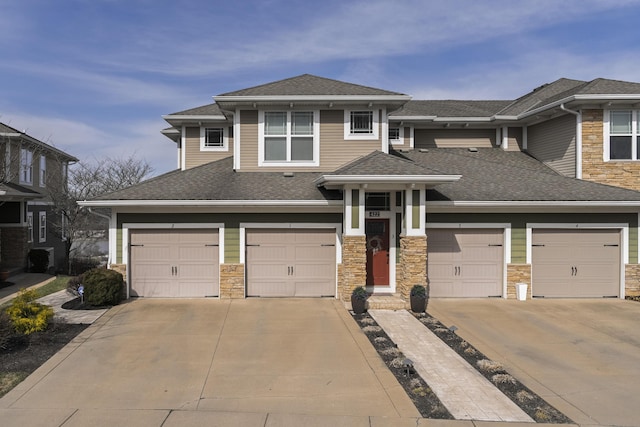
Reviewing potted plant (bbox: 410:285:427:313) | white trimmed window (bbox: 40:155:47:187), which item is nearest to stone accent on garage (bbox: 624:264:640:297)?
potted plant (bbox: 410:285:427:313)

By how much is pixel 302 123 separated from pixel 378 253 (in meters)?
5.14

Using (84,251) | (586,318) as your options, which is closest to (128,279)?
(586,318)

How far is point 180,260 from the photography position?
45.4 feet

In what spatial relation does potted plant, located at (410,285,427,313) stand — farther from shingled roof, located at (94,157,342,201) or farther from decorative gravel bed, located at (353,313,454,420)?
shingled roof, located at (94,157,342,201)

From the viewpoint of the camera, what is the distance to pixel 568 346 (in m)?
9.32

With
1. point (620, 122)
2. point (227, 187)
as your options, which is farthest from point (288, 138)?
point (620, 122)

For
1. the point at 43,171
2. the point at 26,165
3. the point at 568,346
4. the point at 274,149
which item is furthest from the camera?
the point at 43,171

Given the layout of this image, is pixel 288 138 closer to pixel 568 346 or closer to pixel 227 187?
pixel 227 187

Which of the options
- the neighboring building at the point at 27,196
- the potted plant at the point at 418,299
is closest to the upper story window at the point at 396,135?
the potted plant at the point at 418,299

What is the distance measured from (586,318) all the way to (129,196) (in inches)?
518

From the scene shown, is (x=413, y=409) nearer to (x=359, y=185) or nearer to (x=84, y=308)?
(x=359, y=185)

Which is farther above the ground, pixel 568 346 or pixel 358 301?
pixel 358 301

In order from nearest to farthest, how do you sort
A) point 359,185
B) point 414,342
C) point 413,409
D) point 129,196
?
point 413,409, point 414,342, point 359,185, point 129,196

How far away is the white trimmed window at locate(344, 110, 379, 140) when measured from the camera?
1529 cm
